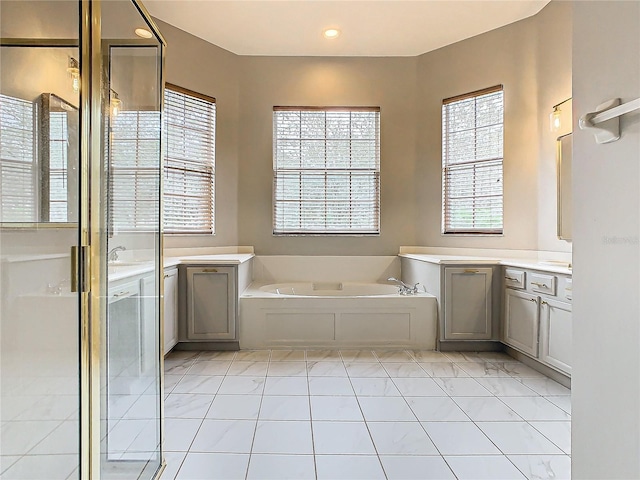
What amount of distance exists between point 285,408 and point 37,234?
1578 millimetres

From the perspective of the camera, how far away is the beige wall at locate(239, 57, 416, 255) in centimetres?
428

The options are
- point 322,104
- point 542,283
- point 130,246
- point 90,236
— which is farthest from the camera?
point 322,104

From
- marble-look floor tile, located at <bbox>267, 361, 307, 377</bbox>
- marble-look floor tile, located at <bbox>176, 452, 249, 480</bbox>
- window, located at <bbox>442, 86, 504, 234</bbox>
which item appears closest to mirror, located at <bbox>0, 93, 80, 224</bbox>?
marble-look floor tile, located at <bbox>176, 452, 249, 480</bbox>

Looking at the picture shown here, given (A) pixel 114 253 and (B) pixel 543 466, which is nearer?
(A) pixel 114 253

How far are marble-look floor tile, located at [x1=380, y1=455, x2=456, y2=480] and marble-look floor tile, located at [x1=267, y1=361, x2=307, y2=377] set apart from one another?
1.12 m

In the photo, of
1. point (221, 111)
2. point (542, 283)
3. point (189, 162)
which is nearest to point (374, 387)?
point (542, 283)

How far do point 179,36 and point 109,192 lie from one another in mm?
3057

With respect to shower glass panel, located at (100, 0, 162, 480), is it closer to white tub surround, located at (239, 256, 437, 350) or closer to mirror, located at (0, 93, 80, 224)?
mirror, located at (0, 93, 80, 224)

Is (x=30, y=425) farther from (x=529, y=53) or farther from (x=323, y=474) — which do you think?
(x=529, y=53)

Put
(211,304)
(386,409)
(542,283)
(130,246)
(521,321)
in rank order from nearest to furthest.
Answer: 1. (130,246)
2. (386,409)
3. (542,283)
4. (521,321)
5. (211,304)

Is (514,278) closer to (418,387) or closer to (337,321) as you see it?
(418,387)

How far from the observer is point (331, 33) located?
12.6ft

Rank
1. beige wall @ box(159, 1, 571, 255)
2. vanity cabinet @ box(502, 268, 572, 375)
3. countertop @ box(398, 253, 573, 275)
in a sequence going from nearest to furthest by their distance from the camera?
vanity cabinet @ box(502, 268, 572, 375), countertop @ box(398, 253, 573, 275), beige wall @ box(159, 1, 571, 255)

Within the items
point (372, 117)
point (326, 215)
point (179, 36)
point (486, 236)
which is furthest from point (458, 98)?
point (179, 36)
